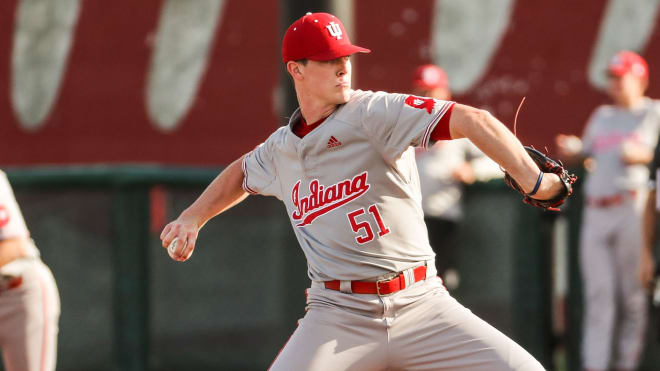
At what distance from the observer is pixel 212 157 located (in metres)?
11.0

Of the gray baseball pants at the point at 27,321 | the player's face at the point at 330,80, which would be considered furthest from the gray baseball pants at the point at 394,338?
the gray baseball pants at the point at 27,321

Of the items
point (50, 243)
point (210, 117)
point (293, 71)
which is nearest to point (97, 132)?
point (210, 117)

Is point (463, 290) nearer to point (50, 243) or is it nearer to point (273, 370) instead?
point (50, 243)

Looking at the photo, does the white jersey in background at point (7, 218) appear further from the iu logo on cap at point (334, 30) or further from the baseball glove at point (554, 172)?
the baseball glove at point (554, 172)

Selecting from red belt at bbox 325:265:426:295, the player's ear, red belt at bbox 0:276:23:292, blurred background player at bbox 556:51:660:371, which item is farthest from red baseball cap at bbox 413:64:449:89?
red belt at bbox 325:265:426:295

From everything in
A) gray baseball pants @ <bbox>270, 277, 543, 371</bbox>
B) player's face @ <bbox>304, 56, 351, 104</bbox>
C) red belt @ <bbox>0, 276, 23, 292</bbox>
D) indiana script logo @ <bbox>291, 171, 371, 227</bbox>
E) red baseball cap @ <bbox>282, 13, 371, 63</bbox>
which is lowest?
red belt @ <bbox>0, 276, 23, 292</bbox>

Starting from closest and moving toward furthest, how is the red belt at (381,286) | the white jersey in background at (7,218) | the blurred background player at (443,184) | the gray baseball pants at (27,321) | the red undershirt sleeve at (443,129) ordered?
1. the red undershirt sleeve at (443,129)
2. the red belt at (381,286)
3. the white jersey in background at (7,218)
4. the gray baseball pants at (27,321)
5. the blurred background player at (443,184)

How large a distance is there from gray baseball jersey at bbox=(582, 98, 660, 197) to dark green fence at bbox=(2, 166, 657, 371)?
216 cm

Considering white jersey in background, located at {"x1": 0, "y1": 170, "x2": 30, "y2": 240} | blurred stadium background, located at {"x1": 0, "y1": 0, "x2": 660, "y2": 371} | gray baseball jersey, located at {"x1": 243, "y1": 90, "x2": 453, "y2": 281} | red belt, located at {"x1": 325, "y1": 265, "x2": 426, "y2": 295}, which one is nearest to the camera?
gray baseball jersey, located at {"x1": 243, "y1": 90, "x2": 453, "y2": 281}

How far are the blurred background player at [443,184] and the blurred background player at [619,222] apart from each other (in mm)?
683

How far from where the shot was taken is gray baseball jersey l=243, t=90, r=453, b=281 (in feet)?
13.3

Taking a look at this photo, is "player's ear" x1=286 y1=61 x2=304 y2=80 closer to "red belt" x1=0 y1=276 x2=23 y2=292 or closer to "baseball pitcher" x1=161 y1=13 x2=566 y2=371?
"baseball pitcher" x1=161 y1=13 x2=566 y2=371

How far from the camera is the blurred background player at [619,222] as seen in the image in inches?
288

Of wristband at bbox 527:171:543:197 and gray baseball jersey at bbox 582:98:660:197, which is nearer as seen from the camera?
wristband at bbox 527:171:543:197
